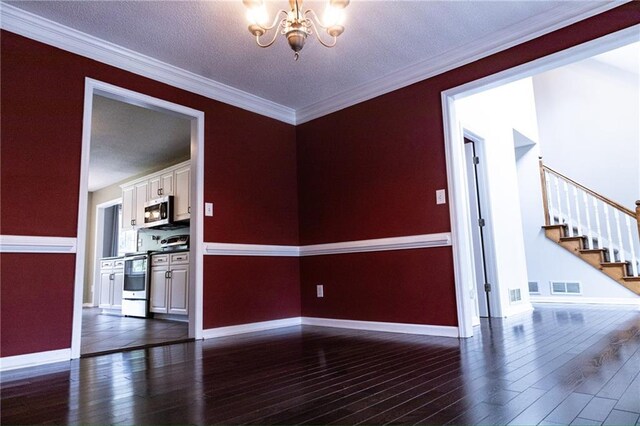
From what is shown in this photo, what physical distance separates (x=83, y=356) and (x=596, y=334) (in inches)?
151

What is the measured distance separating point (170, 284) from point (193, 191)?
1.92 m

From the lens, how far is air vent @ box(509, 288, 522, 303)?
15.0ft

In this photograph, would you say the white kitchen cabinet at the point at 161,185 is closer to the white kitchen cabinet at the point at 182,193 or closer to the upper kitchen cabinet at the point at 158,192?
the upper kitchen cabinet at the point at 158,192

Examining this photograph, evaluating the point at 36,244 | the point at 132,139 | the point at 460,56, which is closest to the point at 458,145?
the point at 460,56

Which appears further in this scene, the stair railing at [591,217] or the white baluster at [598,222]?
the white baluster at [598,222]

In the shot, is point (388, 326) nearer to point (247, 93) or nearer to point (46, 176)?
point (247, 93)

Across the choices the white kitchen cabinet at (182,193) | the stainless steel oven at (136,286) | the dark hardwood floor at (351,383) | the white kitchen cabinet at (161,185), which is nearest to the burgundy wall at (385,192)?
the dark hardwood floor at (351,383)

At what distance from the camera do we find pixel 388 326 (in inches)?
142

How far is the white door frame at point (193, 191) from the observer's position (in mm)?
2779

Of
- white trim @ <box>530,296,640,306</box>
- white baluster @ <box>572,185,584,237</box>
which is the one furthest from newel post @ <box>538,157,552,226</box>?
white trim @ <box>530,296,640,306</box>

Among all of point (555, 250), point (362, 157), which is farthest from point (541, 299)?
point (362, 157)

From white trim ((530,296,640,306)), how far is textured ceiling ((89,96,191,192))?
18.7 feet

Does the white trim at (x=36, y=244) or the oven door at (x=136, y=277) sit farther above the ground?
the white trim at (x=36, y=244)

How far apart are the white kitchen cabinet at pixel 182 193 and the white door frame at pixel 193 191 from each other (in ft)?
5.75
